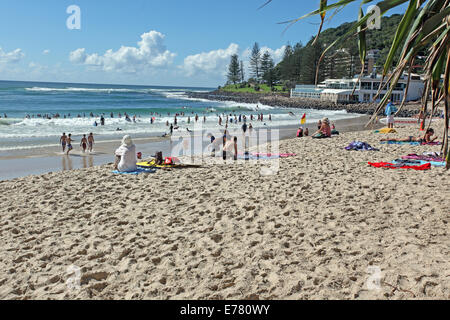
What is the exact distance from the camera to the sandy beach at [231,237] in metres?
3.22

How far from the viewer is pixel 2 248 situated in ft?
13.8

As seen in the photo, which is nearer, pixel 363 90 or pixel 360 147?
pixel 360 147

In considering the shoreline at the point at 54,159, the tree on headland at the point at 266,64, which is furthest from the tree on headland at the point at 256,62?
the shoreline at the point at 54,159

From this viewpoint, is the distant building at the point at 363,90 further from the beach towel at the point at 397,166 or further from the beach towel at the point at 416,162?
the beach towel at the point at 397,166

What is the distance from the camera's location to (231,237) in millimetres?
4332

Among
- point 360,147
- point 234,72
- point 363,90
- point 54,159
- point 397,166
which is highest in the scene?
point 234,72

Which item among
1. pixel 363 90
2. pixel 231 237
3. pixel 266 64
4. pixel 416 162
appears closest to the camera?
pixel 231 237

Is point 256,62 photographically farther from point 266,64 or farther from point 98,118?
point 98,118

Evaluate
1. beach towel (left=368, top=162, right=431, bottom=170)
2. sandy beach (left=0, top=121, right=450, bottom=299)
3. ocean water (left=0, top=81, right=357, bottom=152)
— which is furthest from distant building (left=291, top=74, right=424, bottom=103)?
sandy beach (left=0, top=121, right=450, bottom=299)

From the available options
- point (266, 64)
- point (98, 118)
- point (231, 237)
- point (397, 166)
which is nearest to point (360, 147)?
point (397, 166)

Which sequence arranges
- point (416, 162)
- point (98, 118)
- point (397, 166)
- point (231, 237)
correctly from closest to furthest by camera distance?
point (231, 237) < point (397, 166) < point (416, 162) < point (98, 118)
